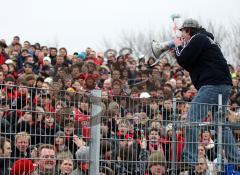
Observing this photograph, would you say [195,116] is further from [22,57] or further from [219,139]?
[22,57]

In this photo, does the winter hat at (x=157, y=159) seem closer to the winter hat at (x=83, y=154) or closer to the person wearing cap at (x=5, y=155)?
the winter hat at (x=83, y=154)

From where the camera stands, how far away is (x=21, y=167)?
27.6ft

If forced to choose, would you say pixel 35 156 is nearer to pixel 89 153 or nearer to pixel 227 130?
pixel 89 153

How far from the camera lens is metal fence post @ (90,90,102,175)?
8.86 m

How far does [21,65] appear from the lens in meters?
18.8

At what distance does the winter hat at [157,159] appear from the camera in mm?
9523

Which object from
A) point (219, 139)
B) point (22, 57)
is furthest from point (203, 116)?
point (22, 57)

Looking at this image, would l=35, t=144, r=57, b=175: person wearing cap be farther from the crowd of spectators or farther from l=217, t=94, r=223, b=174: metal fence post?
l=217, t=94, r=223, b=174: metal fence post

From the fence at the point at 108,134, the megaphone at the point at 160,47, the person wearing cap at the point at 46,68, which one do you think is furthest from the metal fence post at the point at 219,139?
the person wearing cap at the point at 46,68

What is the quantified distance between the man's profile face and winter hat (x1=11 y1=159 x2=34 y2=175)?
128 mm

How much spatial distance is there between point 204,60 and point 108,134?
217cm

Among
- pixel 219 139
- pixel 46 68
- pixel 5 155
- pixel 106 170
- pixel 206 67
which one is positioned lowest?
pixel 106 170

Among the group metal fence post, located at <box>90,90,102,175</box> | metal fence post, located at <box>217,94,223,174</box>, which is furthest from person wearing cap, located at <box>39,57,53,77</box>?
metal fence post, located at <box>90,90,102,175</box>

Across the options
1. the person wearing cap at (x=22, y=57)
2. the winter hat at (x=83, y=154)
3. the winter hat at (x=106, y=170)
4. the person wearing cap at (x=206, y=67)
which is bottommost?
the winter hat at (x=106, y=170)
